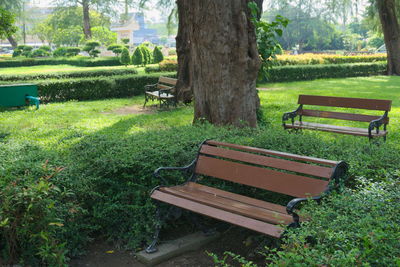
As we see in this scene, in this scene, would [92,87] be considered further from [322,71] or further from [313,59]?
[313,59]

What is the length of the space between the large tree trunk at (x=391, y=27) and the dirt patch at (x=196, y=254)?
859 inches

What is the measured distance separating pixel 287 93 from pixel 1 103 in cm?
925

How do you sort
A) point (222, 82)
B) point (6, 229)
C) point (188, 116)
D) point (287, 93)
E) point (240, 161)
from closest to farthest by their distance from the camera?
point (6, 229) < point (240, 161) < point (222, 82) < point (188, 116) < point (287, 93)

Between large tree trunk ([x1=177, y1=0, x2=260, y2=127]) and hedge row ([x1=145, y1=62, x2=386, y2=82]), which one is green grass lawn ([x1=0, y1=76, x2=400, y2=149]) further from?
hedge row ([x1=145, y1=62, x2=386, y2=82])

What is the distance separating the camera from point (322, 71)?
2205 centimetres

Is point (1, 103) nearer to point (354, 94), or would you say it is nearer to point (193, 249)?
point (193, 249)

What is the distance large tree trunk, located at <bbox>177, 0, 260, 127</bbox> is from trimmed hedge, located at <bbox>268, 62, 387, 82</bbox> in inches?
475

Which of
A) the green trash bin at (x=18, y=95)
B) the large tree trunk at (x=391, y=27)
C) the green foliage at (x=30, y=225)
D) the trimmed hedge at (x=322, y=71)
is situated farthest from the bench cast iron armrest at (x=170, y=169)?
the large tree trunk at (x=391, y=27)

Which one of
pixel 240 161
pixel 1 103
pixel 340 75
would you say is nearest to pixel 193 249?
pixel 240 161

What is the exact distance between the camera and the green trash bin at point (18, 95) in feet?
39.5

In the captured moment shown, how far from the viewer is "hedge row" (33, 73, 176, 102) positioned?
1378 centimetres

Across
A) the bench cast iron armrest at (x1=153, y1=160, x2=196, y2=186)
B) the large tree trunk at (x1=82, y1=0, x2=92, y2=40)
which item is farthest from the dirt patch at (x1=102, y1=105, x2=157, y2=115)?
the large tree trunk at (x1=82, y1=0, x2=92, y2=40)

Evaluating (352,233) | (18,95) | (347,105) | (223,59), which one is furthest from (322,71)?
(352,233)

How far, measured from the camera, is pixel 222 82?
6676 mm
